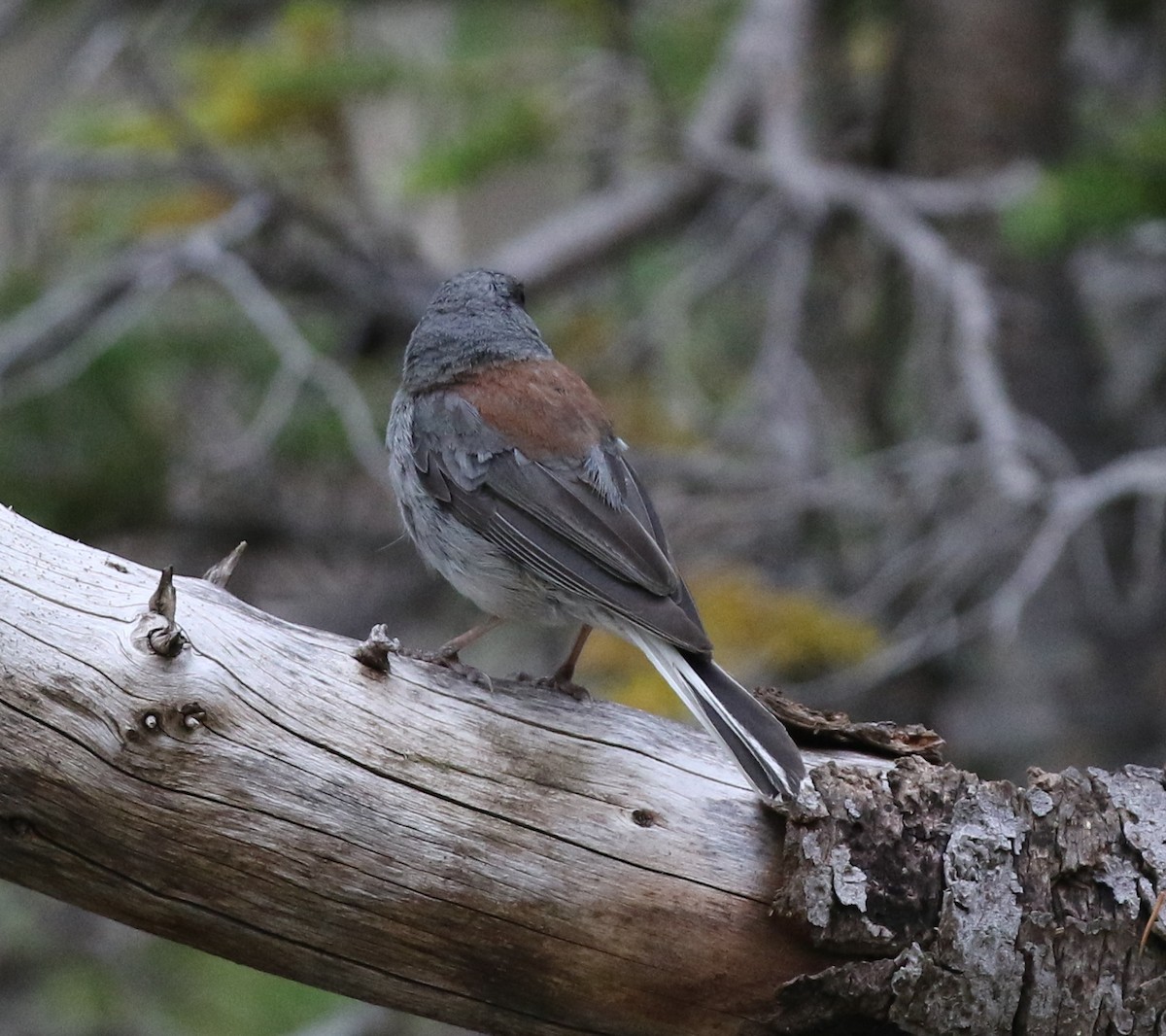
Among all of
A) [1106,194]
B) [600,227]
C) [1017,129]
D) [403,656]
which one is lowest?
[403,656]

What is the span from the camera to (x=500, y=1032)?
105 inches

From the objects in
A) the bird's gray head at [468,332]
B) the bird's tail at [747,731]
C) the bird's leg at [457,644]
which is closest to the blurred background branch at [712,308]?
the bird's leg at [457,644]

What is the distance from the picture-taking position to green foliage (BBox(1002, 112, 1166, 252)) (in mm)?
4211

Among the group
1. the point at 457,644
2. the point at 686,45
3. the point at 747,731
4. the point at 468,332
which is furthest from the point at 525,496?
the point at 686,45

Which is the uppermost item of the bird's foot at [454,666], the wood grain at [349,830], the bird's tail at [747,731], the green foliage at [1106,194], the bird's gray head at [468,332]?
the green foliage at [1106,194]

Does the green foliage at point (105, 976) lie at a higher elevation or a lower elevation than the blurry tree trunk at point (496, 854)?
higher

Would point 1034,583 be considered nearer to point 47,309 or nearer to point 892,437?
point 892,437

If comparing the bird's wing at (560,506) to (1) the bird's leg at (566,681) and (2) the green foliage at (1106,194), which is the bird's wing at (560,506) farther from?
(2) the green foliage at (1106,194)

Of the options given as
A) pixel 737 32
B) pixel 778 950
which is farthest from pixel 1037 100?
pixel 778 950

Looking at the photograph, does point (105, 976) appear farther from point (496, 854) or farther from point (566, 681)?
point (496, 854)

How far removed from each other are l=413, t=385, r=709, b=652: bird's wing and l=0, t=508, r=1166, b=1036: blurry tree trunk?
0.41 metres

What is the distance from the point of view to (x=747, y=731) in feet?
8.58

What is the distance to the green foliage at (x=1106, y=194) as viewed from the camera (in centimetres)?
421

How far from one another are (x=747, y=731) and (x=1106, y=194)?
8.11ft
